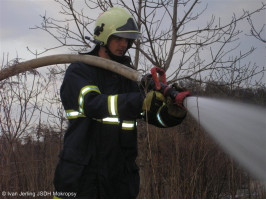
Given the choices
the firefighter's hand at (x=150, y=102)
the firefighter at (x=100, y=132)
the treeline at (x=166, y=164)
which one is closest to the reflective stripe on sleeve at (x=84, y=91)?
the firefighter at (x=100, y=132)

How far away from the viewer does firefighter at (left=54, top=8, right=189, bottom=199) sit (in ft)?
7.16

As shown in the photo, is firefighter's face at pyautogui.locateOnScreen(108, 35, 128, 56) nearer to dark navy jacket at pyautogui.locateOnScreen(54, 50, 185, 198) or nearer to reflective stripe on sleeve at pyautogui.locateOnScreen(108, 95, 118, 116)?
dark navy jacket at pyautogui.locateOnScreen(54, 50, 185, 198)

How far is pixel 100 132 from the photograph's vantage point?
2383 millimetres

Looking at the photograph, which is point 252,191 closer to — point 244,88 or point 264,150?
point 244,88

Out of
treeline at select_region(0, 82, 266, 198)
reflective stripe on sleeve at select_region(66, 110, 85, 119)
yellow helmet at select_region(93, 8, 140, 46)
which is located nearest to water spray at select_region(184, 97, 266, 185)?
treeline at select_region(0, 82, 266, 198)

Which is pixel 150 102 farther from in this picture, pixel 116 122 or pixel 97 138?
pixel 97 138

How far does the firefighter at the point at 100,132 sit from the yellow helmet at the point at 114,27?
0.40 meters

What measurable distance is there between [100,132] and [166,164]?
81.2 inches

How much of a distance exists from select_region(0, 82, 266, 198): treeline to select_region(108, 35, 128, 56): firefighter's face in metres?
0.99

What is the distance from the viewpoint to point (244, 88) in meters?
4.72

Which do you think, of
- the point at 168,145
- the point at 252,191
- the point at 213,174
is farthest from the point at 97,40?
the point at 252,191

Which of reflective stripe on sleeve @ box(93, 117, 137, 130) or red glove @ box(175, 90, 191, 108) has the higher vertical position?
red glove @ box(175, 90, 191, 108)

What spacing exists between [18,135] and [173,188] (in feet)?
6.20

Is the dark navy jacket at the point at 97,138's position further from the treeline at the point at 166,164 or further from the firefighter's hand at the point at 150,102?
the treeline at the point at 166,164
